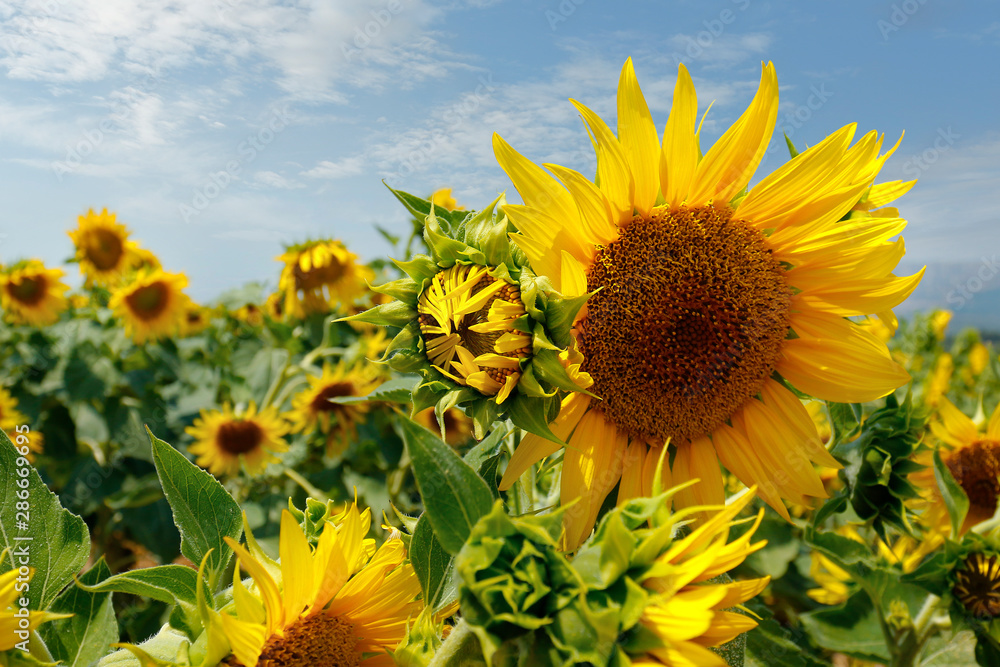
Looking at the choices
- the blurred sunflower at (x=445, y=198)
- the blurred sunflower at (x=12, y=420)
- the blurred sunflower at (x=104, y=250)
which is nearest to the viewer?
the blurred sunflower at (x=445, y=198)

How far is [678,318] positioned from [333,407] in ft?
8.44

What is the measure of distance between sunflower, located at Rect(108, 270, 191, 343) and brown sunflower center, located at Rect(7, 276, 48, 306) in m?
0.86

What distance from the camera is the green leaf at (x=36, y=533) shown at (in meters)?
0.96

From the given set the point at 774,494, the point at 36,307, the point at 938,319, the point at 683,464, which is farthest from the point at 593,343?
the point at 938,319

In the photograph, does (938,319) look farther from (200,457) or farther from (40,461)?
(40,461)

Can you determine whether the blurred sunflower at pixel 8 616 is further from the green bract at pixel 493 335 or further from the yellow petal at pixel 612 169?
the yellow petal at pixel 612 169

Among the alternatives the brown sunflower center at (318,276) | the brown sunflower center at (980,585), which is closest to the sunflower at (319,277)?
the brown sunflower center at (318,276)

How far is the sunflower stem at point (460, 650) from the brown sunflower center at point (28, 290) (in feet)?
17.5

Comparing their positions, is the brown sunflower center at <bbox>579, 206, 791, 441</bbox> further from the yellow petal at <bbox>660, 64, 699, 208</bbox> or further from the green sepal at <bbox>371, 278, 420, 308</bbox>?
the green sepal at <bbox>371, 278, 420, 308</bbox>

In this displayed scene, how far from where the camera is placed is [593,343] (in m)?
1.19

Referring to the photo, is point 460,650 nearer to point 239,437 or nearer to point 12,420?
point 239,437

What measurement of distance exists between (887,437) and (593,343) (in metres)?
1.01

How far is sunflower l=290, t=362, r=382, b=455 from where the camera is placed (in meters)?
3.43

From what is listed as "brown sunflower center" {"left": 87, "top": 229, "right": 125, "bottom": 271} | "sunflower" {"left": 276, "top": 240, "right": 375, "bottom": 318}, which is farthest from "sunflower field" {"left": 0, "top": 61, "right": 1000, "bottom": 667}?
"brown sunflower center" {"left": 87, "top": 229, "right": 125, "bottom": 271}
